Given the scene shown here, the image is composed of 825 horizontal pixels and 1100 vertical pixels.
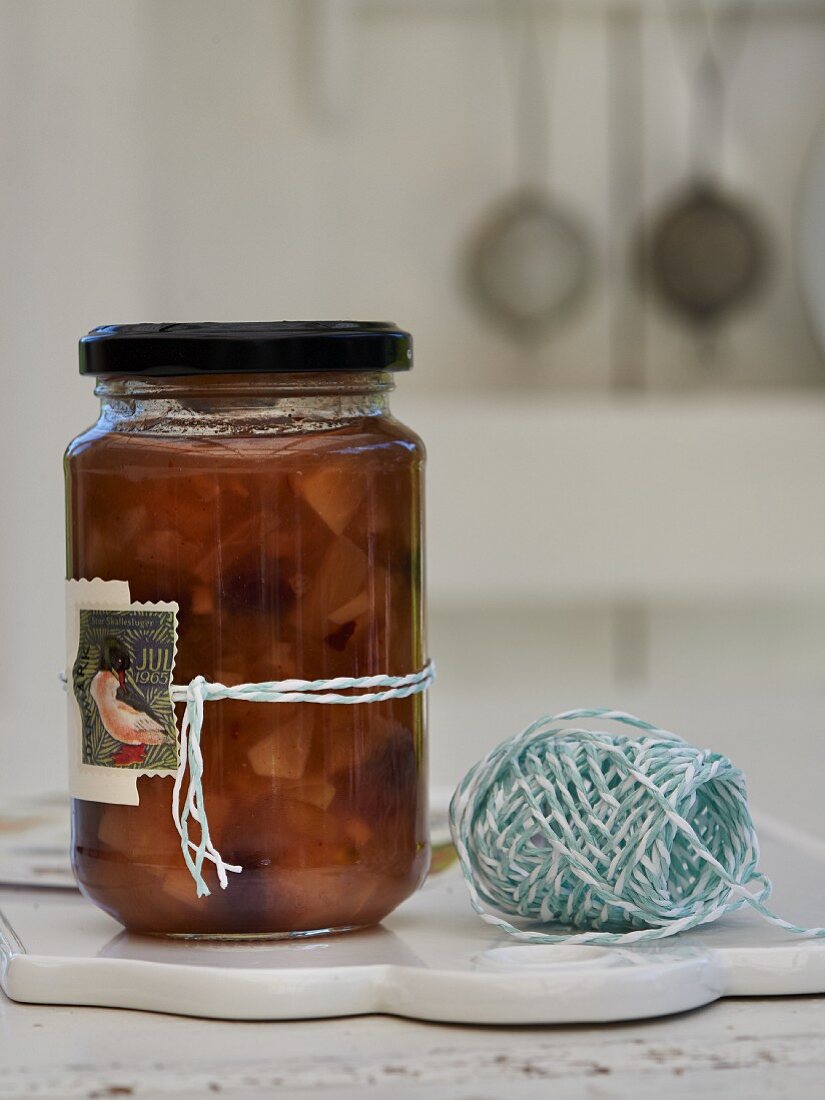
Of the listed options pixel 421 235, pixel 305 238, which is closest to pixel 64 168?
pixel 305 238

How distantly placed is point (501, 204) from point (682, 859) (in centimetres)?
164

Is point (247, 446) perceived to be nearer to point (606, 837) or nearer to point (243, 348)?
point (243, 348)

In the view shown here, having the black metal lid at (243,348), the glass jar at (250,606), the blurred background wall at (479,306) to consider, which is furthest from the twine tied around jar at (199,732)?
the blurred background wall at (479,306)

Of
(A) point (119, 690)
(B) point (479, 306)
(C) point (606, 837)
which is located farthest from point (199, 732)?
(B) point (479, 306)

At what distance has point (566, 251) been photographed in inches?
81.6

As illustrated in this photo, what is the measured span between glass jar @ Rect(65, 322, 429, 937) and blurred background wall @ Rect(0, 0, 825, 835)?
1248 millimetres

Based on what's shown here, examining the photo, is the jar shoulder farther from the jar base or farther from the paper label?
the jar base

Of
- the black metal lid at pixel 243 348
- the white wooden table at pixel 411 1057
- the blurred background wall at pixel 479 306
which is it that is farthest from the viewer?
the blurred background wall at pixel 479 306

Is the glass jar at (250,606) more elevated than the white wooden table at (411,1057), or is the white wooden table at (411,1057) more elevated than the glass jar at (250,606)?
the glass jar at (250,606)

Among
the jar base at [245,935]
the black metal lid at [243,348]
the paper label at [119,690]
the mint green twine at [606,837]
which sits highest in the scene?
the black metal lid at [243,348]

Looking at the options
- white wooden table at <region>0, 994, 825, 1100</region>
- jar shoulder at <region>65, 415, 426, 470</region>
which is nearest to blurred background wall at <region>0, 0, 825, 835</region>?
jar shoulder at <region>65, 415, 426, 470</region>

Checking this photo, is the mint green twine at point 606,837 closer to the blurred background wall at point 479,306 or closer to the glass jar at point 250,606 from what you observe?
the glass jar at point 250,606

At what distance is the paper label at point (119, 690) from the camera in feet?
1.75

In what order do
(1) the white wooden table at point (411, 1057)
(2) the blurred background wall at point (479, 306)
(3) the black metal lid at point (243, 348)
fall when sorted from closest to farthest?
1. (1) the white wooden table at point (411, 1057)
2. (3) the black metal lid at point (243, 348)
3. (2) the blurred background wall at point (479, 306)
